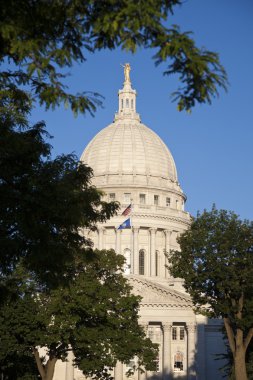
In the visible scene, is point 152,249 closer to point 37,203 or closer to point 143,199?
point 143,199

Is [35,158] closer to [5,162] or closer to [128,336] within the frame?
[5,162]

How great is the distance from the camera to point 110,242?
119000 mm

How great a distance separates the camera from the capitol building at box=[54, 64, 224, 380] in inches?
3939

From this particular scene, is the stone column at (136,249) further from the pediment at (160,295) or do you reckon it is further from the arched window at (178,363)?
the arched window at (178,363)

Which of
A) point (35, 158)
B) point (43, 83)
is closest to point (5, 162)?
point (35, 158)

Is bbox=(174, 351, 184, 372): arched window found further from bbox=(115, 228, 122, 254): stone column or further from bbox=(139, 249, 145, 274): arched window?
bbox=(115, 228, 122, 254): stone column

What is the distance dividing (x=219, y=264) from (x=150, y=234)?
6690 cm

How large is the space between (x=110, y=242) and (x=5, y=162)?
95.7 m

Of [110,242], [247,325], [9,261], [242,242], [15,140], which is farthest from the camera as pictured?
[110,242]

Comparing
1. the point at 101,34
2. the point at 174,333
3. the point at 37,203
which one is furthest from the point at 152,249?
the point at 101,34

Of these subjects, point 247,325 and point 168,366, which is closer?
point 247,325

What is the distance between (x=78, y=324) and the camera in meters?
55.7

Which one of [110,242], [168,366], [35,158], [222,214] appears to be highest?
[110,242]

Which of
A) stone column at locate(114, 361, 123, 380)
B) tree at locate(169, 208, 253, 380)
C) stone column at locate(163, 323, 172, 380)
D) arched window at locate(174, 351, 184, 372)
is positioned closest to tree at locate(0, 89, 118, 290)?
tree at locate(169, 208, 253, 380)
